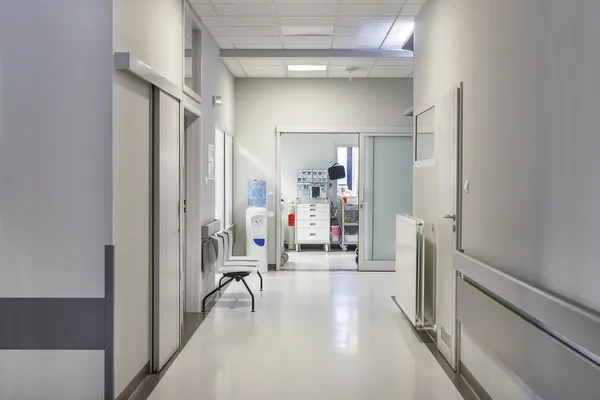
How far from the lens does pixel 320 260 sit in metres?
9.67

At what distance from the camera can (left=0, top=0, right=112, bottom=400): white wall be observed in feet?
9.91

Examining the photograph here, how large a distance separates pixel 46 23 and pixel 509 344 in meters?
3.02

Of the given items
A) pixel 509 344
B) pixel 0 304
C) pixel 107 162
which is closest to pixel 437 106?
pixel 509 344

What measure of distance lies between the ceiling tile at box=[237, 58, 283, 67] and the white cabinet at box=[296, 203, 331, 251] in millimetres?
3897

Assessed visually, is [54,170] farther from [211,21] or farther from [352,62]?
[352,62]

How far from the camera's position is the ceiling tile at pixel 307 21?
18.7 feet

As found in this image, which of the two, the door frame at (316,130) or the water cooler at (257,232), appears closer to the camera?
the water cooler at (257,232)

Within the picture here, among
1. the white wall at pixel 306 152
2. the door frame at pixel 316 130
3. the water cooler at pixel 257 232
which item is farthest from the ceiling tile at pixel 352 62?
the white wall at pixel 306 152

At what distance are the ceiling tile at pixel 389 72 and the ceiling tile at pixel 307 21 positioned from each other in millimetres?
2023

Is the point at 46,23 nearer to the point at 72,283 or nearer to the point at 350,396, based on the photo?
the point at 72,283

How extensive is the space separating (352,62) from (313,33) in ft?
4.31

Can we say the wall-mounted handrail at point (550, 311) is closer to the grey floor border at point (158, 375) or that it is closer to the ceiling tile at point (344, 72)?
the grey floor border at point (158, 375)

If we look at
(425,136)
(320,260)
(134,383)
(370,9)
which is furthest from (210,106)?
(320,260)

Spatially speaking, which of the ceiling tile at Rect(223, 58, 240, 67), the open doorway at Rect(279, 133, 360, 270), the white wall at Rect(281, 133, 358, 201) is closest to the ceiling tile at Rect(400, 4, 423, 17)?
the ceiling tile at Rect(223, 58, 240, 67)
